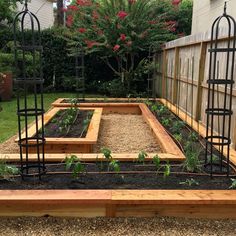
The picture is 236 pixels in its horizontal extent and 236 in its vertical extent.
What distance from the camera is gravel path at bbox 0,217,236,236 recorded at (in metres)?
2.96

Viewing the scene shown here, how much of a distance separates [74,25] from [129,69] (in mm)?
2457

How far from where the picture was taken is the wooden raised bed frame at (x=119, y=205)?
3074 millimetres

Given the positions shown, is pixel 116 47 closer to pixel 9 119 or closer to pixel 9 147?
pixel 9 119

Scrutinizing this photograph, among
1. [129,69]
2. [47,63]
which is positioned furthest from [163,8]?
[47,63]

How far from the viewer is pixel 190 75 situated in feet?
24.5

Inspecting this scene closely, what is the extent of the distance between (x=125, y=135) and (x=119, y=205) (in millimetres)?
3682

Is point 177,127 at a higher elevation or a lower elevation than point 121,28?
lower

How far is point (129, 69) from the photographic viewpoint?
12711 mm

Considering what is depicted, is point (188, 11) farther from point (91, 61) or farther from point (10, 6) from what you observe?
point (10, 6)

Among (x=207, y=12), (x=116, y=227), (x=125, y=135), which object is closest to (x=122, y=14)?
(x=207, y=12)

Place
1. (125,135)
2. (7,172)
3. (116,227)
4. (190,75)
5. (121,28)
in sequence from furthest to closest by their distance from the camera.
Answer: (121,28) → (190,75) → (125,135) → (7,172) → (116,227)

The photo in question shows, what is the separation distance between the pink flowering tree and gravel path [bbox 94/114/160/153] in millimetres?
3356

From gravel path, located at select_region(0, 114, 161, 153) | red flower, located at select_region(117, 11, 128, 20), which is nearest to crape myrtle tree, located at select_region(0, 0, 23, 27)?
red flower, located at select_region(117, 11, 128, 20)

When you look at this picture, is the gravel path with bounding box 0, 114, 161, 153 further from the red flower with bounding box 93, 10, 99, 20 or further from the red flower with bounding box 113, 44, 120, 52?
the red flower with bounding box 93, 10, 99, 20
